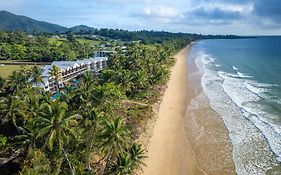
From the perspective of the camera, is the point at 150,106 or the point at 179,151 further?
the point at 150,106

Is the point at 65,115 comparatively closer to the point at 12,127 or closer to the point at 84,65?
the point at 12,127

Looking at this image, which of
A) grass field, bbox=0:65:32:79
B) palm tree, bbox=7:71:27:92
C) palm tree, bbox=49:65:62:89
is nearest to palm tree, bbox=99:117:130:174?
palm tree, bbox=7:71:27:92

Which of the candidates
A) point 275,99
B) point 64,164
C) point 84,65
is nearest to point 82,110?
point 64,164

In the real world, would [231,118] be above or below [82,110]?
below

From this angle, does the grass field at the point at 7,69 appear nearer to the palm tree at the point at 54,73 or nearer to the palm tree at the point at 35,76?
the palm tree at the point at 54,73

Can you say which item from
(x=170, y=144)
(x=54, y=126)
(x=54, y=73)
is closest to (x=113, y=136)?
(x=54, y=126)

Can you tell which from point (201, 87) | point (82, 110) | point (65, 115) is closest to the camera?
point (65, 115)

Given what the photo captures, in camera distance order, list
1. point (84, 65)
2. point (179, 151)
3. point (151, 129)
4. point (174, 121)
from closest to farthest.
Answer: point (179, 151), point (151, 129), point (174, 121), point (84, 65)

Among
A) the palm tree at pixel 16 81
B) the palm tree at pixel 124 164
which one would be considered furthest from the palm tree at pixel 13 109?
the palm tree at pixel 16 81
